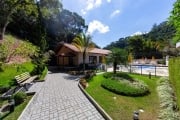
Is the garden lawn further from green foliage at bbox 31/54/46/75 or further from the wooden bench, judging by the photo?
green foliage at bbox 31/54/46/75

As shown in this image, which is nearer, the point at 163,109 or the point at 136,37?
the point at 163,109

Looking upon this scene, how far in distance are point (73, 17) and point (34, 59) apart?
97.0 feet

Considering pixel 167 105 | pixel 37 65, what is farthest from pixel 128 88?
pixel 37 65

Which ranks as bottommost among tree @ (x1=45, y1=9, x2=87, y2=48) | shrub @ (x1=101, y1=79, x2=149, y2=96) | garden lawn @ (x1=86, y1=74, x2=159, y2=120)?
garden lawn @ (x1=86, y1=74, x2=159, y2=120)

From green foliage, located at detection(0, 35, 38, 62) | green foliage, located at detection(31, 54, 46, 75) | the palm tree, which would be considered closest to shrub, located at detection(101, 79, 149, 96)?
green foliage, located at detection(0, 35, 38, 62)

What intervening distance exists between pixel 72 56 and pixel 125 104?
78.4 ft

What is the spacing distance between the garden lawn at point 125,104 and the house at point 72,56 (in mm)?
19155

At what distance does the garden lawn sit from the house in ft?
62.8

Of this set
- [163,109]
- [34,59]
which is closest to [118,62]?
[34,59]

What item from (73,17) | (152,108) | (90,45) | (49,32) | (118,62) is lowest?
(152,108)

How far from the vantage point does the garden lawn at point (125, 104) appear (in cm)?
996

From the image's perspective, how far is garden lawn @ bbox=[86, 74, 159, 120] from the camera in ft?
32.7

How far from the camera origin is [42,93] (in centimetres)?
1434

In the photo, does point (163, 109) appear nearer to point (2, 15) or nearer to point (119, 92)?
point (119, 92)
